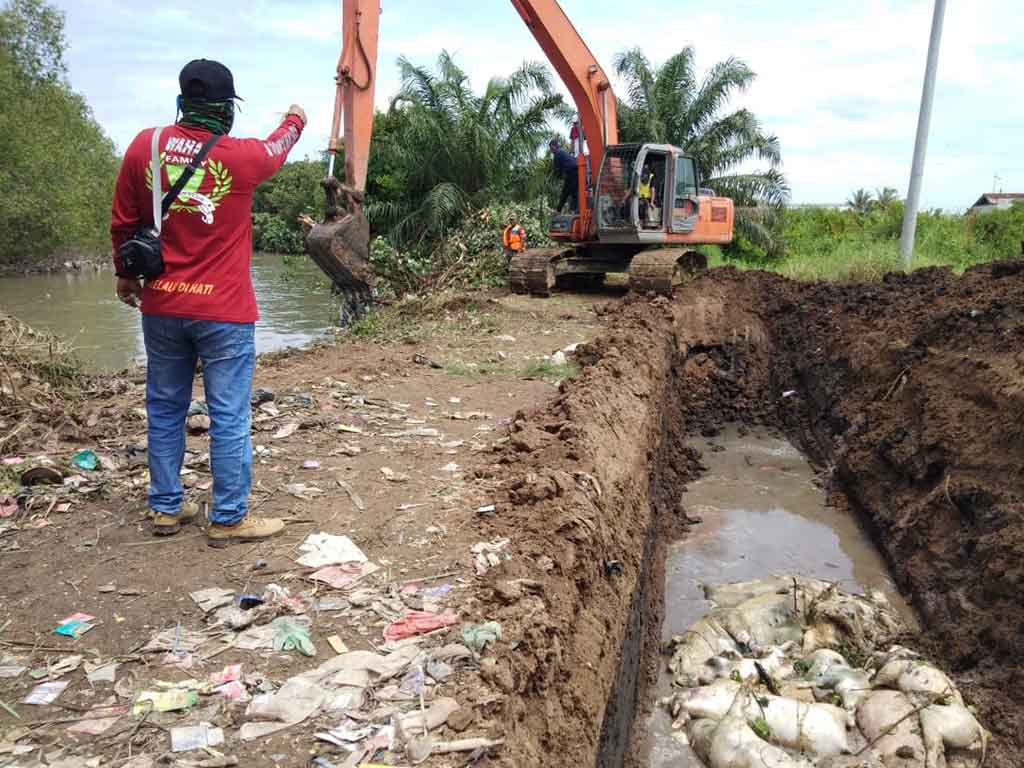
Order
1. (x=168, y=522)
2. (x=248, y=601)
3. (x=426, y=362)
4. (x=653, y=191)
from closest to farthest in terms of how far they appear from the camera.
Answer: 1. (x=248, y=601)
2. (x=168, y=522)
3. (x=426, y=362)
4. (x=653, y=191)

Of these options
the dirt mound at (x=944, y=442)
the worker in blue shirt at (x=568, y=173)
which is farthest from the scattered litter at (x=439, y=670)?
the worker in blue shirt at (x=568, y=173)

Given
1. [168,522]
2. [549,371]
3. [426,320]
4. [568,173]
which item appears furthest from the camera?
[568,173]

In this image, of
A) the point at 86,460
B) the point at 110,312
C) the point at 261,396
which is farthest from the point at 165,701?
the point at 110,312

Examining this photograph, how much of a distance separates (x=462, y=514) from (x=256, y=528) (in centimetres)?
109

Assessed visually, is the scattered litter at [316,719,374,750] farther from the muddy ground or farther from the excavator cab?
the excavator cab

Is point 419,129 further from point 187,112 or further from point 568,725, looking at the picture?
point 568,725

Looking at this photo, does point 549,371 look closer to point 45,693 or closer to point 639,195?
point 639,195

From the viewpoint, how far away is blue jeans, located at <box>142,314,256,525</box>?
11.5 ft

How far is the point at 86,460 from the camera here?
15.4 feet

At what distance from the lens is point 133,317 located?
19250mm

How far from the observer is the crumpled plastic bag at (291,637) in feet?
9.50

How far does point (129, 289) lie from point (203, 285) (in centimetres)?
44

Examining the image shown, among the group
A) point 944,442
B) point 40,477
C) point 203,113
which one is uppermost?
point 203,113

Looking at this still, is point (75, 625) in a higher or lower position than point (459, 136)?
lower
